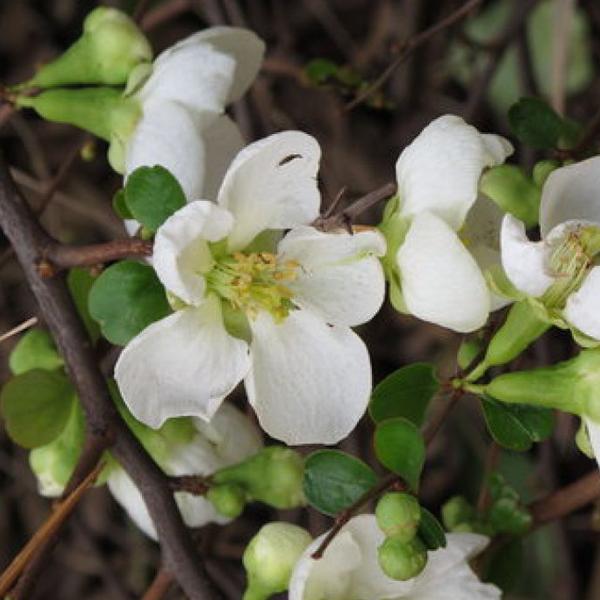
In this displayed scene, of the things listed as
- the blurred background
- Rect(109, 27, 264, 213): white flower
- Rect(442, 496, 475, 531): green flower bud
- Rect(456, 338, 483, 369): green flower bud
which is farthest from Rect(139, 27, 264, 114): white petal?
the blurred background

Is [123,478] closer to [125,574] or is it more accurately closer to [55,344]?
[55,344]

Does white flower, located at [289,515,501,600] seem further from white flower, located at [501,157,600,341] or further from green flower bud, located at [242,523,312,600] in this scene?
white flower, located at [501,157,600,341]

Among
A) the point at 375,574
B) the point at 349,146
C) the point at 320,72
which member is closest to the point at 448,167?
the point at 375,574

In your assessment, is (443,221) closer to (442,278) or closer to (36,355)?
(442,278)

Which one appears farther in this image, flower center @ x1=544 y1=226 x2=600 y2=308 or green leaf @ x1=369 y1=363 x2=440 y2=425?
green leaf @ x1=369 y1=363 x2=440 y2=425

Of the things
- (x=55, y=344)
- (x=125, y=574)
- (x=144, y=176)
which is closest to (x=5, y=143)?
(x=125, y=574)

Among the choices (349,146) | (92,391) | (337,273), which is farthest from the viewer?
(349,146)
